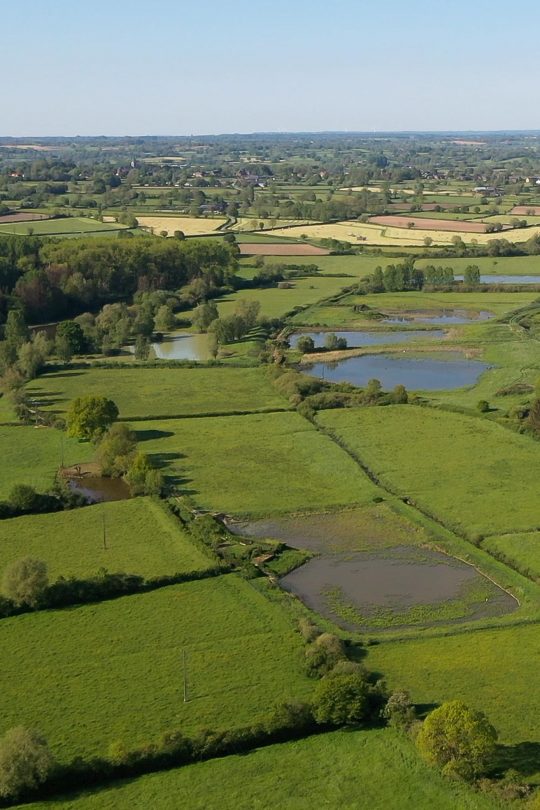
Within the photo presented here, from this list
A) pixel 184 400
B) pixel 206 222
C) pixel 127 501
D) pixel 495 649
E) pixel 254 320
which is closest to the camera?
pixel 495 649

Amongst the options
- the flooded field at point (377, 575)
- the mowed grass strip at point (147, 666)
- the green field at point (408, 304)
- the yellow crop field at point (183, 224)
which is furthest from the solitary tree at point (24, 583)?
the yellow crop field at point (183, 224)

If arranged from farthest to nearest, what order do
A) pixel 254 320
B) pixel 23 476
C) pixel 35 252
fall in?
pixel 35 252 → pixel 254 320 → pixel 23 476

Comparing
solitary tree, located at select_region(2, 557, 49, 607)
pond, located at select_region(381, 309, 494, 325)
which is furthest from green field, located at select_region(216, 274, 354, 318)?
solitary tree, located at select_region(2, 557, 49, 607)

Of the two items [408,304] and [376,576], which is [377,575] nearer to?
[376,576]

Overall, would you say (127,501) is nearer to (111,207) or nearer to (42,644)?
(42,644)

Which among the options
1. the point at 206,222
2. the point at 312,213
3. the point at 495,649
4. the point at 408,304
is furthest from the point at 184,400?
the point at 312,213

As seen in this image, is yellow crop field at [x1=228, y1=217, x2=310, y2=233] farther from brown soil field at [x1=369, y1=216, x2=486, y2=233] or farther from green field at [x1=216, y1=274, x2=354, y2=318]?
green field at [x1=216, y1=274, x2=354, y2=318]
